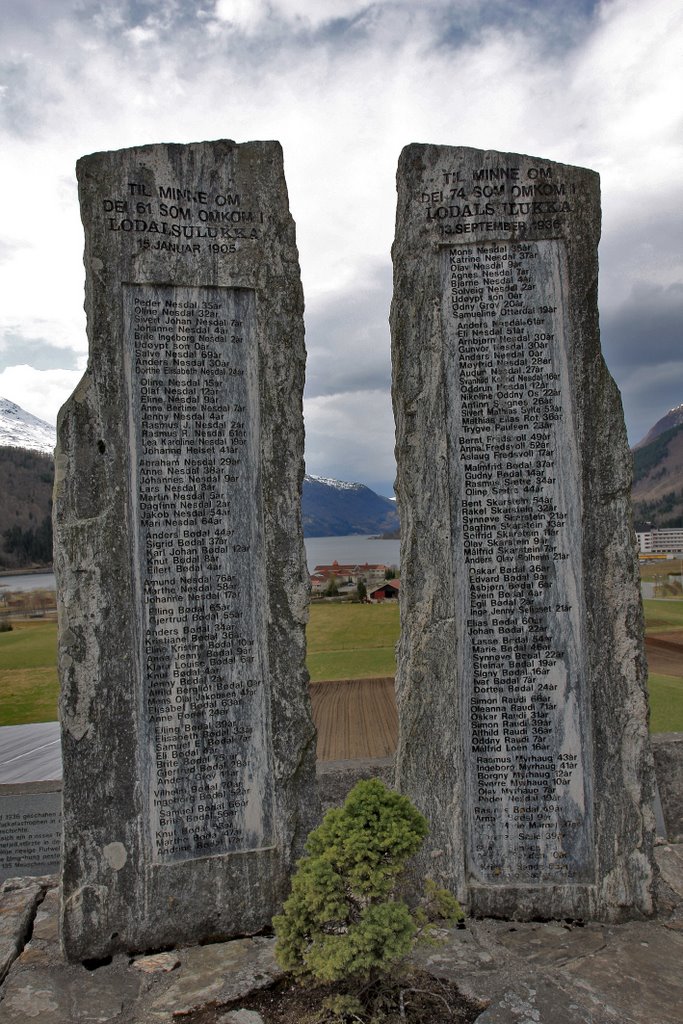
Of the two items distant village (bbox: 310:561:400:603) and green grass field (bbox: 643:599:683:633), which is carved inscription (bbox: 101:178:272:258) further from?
green grass field (bbox: 643:599:683:633)

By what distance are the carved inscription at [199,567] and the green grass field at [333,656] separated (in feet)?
10.8

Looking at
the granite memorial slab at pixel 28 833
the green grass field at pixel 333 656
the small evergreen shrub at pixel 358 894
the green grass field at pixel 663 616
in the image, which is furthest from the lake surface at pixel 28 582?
the green grass field at pixel 663 616

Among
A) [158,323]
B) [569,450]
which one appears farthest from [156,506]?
[569,450]

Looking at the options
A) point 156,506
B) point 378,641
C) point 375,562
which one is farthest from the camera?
point 375,562

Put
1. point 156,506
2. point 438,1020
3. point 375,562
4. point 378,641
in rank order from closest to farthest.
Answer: point 438,1020 → point 156,506 → point 378,641 → point 375,562

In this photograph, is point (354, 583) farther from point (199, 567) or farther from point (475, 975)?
point (475, 975)

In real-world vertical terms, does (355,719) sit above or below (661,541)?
below

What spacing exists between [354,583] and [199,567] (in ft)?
15.8

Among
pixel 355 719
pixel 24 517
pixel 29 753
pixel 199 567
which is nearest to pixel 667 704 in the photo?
pixel 355 719

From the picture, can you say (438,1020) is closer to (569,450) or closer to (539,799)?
(539,799)

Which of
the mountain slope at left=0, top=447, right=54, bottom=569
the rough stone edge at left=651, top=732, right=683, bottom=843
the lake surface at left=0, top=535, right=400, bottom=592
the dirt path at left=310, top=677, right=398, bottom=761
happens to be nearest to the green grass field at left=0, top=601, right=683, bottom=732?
the dirt path at left=310, top=677, right=398, bottom=761

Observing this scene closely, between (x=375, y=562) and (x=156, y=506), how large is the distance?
6506 mm

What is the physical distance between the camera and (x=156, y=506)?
16.9 ft

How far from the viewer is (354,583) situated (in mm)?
9828
